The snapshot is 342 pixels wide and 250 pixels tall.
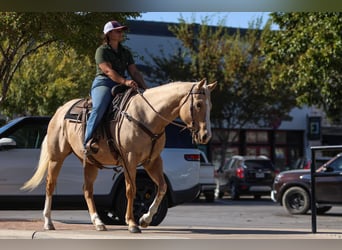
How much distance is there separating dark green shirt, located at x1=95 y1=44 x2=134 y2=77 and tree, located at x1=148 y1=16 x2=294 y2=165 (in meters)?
22.4

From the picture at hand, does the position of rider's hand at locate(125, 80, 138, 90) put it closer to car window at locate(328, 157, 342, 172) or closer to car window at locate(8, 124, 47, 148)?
car window at locate(8, 124, 47, 148)

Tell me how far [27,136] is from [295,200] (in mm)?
8769

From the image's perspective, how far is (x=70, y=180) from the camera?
1181 centimetres

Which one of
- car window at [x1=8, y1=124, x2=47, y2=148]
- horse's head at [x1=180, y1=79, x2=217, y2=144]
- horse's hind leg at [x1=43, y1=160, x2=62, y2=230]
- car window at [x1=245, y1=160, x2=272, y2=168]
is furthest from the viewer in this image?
car window at [x1=245, y1=160, x2=272, y2=168]

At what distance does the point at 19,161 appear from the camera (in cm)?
1191

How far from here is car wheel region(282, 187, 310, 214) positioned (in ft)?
59.7

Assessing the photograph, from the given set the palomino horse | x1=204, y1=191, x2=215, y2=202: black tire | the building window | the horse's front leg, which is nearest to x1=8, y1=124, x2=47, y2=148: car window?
the palomino horse

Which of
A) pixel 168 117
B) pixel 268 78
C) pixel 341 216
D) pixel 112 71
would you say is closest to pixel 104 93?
pixel 112 71

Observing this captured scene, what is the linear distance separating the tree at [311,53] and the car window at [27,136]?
10.2m

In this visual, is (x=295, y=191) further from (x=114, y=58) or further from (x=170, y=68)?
(x=170, y=68)

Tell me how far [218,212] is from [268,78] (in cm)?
1500

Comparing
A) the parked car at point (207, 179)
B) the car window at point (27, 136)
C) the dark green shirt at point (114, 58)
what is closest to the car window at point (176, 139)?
the car window at point (27, 136)
